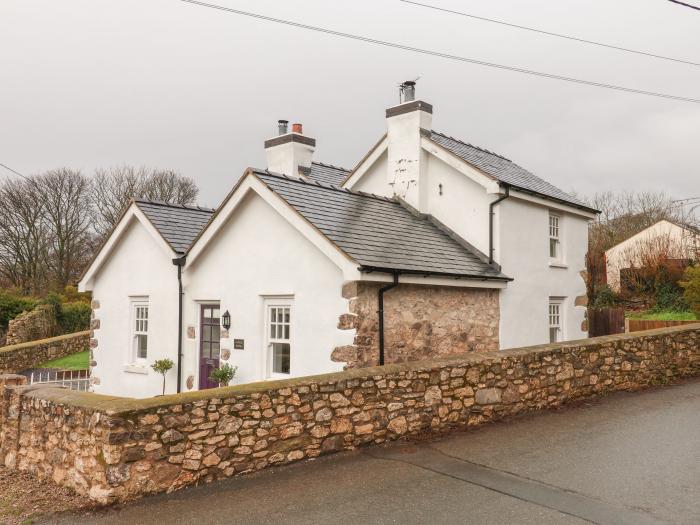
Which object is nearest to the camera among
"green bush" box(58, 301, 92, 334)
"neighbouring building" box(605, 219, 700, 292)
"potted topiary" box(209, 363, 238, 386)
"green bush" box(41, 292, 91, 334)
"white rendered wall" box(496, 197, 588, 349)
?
"potted topiary" box(209, 363, 238, 386)

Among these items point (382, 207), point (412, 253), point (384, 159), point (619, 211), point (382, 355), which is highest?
point (619, 211)

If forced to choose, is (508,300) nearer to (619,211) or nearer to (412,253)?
(412,253)

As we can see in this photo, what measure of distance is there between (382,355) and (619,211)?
3777 centimetres

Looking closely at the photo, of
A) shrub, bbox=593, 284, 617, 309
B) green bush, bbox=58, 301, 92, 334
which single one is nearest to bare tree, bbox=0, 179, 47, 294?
green bush, bbox=58, 301, 92, 334

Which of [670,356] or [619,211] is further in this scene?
[619,211]

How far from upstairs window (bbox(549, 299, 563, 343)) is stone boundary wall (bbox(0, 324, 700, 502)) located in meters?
5.24

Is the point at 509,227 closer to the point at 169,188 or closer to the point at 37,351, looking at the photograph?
the point at 37,351

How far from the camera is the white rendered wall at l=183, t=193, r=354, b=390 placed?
10.3 metres

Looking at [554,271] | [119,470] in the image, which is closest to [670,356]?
[554,271]

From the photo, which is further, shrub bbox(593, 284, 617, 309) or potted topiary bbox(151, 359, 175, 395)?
shrub bbox(593, 284, 617, 309)

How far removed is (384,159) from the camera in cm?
1545

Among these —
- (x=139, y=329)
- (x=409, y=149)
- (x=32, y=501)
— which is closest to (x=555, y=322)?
(x=409, y=149)

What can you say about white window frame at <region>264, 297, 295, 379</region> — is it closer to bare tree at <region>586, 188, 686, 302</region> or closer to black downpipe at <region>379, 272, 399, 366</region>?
black downpipe at <region>379, 272, 399, 366</region>

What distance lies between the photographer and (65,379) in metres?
17.4
